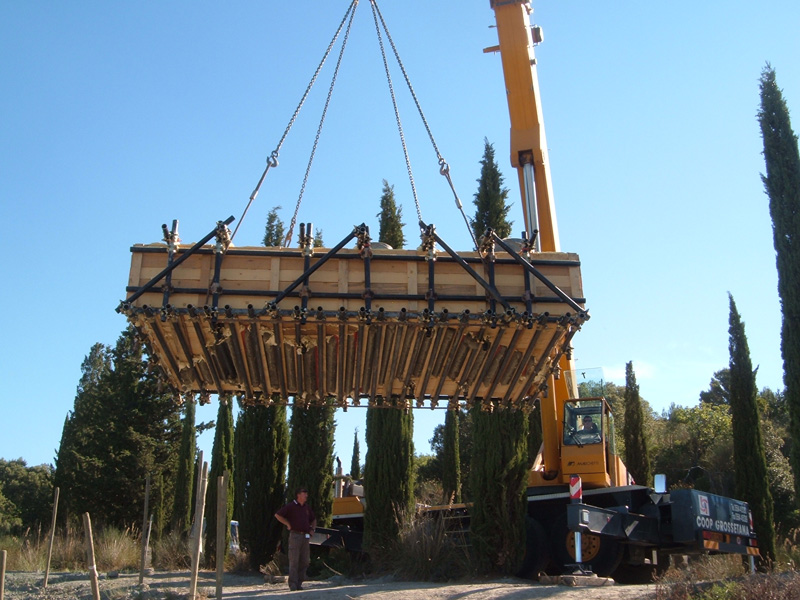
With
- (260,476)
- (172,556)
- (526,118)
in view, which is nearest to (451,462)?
(260,476)

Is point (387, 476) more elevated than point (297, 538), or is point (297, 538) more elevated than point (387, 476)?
point (387, 476)

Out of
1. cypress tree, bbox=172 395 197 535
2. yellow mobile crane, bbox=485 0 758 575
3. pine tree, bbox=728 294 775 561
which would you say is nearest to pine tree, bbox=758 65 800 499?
pine tree, bbox=728 294 775 561

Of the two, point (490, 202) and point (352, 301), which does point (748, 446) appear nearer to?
point (490, 202)

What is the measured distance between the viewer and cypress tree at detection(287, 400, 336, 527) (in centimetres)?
1725

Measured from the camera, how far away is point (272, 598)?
9.62 metres

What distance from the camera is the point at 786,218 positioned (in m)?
18.4

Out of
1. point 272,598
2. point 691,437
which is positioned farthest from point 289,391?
point 691,437

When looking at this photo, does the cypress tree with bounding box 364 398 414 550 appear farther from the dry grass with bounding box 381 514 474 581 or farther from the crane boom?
the crane boom

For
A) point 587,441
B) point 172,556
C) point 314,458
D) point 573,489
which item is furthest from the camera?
point 172,556

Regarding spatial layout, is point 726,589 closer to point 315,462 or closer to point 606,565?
point 606,565

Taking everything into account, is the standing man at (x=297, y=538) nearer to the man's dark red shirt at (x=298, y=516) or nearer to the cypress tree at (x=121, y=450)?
the man's dark red shirt at (x=298, y=516)

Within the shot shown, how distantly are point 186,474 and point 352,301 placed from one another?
20.8 m

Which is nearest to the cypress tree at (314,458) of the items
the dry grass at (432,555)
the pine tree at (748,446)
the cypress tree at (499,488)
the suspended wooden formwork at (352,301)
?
the dry grass at (432,555)

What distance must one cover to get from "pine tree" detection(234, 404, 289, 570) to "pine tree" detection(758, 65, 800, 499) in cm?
1096
